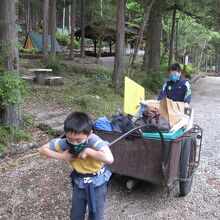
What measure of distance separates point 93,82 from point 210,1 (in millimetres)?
8527

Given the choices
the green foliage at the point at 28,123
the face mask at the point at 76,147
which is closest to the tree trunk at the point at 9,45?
the green foliage at the point at 28,123

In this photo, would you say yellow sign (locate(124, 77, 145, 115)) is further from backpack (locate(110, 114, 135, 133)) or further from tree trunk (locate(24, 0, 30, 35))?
tree trunk (locate(24, 0, 30, 35))

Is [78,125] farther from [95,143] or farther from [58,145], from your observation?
[58,145]

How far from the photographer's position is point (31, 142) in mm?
7008

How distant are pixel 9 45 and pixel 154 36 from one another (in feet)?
39.4

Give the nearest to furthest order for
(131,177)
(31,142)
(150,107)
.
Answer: (131,177) → (150,107) → (31,142)

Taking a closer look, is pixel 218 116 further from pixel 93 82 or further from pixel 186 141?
pixel 186 141

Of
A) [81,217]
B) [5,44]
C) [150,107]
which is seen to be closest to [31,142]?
[5,44]

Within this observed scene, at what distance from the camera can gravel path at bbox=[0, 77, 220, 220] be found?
4555 mm

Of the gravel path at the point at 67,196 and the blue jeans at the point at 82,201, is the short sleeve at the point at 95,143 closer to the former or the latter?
the blue jeans at the point at 82,201

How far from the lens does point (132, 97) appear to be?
5.64 m

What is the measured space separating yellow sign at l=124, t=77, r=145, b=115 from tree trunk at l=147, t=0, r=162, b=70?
11847 mm

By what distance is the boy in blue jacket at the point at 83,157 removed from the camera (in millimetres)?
2967

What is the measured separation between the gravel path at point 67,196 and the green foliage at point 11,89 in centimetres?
104
